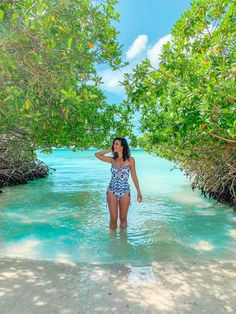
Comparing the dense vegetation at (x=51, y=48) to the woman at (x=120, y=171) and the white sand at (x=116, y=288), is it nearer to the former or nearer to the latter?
the woman at (x=120, y=171)

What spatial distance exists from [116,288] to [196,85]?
238 centimetres

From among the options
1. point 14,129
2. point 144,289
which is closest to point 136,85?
point 144,289

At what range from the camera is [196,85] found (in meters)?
3.54

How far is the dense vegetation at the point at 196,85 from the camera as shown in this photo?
11.0 feet

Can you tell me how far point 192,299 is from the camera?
274 cm

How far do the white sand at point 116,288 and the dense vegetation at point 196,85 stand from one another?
1.59m

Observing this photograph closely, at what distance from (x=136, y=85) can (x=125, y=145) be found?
96 centimetres

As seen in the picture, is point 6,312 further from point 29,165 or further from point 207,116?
point 29,165

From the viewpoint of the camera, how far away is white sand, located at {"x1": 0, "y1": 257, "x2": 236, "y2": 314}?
259cm

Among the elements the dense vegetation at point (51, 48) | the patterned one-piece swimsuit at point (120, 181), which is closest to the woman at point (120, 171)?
the patterned one-piece swimsuit at point (120, 181)

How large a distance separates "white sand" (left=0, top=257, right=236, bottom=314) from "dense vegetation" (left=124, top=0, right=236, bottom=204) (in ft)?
5.22

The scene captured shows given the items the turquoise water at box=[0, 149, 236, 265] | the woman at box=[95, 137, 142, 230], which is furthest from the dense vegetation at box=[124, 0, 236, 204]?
the turquoise water at box=[0, 149, 236, 265]

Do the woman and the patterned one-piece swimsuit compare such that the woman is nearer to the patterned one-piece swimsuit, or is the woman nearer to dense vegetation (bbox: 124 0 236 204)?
the patterned one-piece swimsuit

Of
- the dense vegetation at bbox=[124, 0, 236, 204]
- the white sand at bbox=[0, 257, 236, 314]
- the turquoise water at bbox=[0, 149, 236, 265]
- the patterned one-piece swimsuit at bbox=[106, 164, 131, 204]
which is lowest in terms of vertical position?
the turquoise water at bbox=[0, 149, 236, 265]
